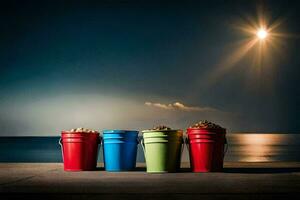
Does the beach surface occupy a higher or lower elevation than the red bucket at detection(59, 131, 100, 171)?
lower

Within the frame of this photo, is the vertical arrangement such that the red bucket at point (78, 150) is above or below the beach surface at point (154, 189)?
above

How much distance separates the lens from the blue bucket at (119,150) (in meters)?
9.07

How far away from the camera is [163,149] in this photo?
8.56 m

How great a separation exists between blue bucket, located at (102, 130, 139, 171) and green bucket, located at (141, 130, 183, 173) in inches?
23.9

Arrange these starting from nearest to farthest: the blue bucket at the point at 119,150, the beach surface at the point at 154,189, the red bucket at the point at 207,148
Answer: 1. the beach surface at the point at 154,189
2. the red bucket at the point at 207,148
3. the blue bucket at the point at 119,150

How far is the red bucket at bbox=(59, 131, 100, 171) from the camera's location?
30.0ft

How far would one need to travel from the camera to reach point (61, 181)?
668cm

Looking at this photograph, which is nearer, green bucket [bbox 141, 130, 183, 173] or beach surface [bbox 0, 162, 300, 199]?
beach surface [bbox 0, 162, 300, 199]

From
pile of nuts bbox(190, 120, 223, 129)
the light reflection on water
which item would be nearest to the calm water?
the light reflection on water

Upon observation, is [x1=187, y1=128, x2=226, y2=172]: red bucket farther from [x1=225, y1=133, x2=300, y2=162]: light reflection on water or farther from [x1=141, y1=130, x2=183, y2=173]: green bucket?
[x1=225, y1=133, x2=300, y2=162]: light reflection on water

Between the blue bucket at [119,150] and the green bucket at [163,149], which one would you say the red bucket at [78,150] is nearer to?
the blue bucket at [119,150]

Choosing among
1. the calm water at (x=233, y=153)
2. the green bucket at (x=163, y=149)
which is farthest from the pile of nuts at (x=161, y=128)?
the calm water at (x=233, y=153)

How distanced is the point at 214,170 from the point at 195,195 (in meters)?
3.72

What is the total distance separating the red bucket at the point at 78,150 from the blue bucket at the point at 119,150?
0.37 meters
